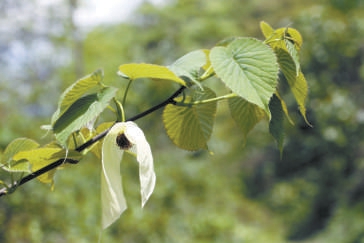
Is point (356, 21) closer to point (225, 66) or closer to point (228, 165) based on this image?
point (228, 165)

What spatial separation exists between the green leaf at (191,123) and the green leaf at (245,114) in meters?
0.02

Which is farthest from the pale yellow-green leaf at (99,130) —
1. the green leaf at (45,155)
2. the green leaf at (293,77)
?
the green leaf at (293,77)

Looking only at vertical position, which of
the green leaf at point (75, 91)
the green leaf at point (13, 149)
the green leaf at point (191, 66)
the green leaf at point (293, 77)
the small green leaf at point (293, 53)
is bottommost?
the green leaf at point (13, 149)

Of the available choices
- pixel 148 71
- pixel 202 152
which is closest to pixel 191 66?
pixel 148 71

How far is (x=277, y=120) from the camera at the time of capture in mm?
381

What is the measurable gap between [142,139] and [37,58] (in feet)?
20.6

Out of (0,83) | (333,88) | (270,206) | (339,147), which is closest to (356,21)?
(333,88)

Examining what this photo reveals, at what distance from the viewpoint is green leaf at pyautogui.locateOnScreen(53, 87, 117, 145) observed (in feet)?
1.03

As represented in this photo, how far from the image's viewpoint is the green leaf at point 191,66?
0.35 metres

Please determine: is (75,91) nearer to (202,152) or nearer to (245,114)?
(245,114)

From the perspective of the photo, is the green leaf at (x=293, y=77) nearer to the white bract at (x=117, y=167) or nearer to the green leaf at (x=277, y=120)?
the green leaf at (x=277, y=120)

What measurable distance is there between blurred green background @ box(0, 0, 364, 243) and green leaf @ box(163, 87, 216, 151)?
0.51 ft

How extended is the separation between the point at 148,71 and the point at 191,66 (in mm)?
38

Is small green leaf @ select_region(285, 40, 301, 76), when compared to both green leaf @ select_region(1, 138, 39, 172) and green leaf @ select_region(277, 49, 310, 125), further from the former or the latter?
green leaf @ select_region(1, 138, 39, 172)
